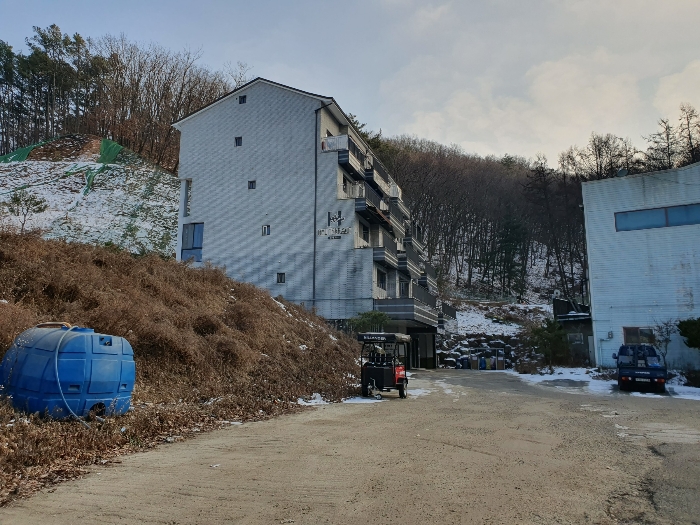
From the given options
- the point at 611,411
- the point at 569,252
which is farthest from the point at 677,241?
the point at 569,252

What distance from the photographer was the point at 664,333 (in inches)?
921

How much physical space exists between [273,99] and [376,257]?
13.0 metres

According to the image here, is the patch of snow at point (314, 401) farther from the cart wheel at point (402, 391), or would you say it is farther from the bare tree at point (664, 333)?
the bare tree at point (664, 333)

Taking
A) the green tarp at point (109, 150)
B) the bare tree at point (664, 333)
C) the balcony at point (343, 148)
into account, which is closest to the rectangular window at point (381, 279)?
the balcony at point (343, 148)

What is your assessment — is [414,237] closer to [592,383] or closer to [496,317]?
[496,317]

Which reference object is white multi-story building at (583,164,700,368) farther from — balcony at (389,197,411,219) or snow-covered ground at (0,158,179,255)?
snow-covered ground at (0,158,179,255)

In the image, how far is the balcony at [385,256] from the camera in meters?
29.7

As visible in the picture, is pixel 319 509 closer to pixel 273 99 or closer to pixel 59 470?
pixel 59 470

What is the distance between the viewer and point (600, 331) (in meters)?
25.0

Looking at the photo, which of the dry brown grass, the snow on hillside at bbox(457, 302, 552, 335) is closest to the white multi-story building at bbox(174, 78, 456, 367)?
the snow on hillside at bbox(457, 302, 552, 335)

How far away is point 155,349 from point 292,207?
2050 centimetres

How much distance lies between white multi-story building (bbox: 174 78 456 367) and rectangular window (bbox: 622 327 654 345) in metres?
11.0

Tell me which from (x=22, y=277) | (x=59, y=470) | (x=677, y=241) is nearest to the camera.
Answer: (x=59, y=470)

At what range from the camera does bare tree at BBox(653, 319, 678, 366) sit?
76.0ft
